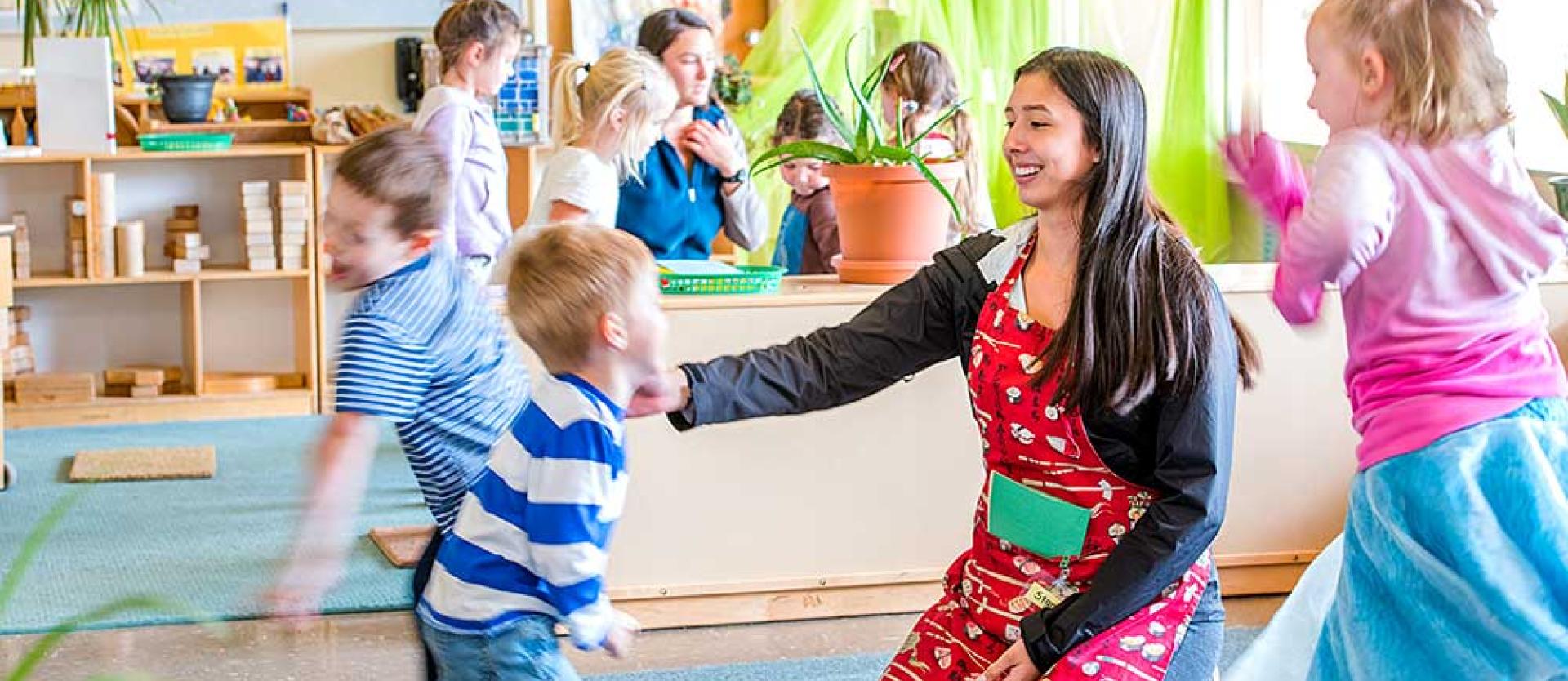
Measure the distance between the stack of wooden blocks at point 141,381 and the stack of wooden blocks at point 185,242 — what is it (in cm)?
34

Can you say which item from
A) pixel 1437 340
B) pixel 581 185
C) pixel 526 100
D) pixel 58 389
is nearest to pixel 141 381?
pixel 58 389

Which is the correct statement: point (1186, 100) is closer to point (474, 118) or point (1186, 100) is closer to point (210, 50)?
point (474, 118)

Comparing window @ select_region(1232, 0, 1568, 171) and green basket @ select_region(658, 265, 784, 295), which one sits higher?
window @ select_region(1232, 0, 1568, 171)

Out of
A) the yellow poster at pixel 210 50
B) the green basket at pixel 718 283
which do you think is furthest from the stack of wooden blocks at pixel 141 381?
the green basket at pixel 718 283

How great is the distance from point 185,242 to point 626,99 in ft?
9.47

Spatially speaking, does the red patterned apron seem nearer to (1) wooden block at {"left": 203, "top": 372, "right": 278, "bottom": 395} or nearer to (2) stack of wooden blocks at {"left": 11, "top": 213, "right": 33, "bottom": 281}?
(1) wooden block at {"left": 203, "top": 372, "right": 278, "bottom": 395}

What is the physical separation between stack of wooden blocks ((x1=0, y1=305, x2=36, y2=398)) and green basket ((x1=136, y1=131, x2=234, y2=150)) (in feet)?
2.33

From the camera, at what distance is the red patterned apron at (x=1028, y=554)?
2205mm

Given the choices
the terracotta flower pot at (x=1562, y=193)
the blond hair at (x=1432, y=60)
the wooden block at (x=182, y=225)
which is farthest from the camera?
the wooden block at (x=182, y=225)

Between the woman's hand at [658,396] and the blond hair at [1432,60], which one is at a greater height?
the blond hair at [1432,60]

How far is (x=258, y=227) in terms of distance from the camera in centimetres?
627

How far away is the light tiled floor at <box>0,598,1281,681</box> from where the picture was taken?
137 inches

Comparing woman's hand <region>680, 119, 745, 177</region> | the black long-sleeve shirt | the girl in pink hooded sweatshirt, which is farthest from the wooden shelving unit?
the girl in pink hooded sweatshirt

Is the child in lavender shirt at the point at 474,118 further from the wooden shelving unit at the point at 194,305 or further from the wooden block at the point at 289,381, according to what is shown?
the wooden block at the point at 289,381
